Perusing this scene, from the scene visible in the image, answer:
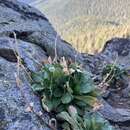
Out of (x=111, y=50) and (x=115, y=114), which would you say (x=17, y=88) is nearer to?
(x=115, y=114)

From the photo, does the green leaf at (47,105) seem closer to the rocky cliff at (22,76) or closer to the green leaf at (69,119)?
the rocky cliff at (22,76)

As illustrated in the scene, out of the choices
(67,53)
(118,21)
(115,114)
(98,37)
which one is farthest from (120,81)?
(118,21)

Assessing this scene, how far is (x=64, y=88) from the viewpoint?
302 inches

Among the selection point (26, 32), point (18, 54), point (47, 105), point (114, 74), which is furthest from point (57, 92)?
point (114, 74)

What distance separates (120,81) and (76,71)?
9563 millimetres

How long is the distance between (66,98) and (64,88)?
0.19 m

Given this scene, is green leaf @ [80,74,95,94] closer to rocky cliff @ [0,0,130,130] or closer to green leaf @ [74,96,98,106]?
green leaf @ [74,96,98,106]

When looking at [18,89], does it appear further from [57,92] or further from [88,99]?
[88,99]

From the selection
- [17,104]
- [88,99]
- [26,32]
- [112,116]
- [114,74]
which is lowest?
[114,74]

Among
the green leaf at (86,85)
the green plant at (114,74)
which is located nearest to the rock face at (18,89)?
the green leaf at (86,85)

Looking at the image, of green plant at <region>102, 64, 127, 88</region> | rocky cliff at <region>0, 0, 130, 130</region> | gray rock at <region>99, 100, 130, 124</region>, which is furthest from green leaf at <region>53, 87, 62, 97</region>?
green plant at <region>102, 64, 127, 88</region>

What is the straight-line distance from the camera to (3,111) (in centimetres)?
713

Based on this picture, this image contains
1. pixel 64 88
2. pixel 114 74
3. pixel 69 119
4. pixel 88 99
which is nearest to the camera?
pixel 69 119

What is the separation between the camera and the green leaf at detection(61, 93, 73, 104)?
7516mm
